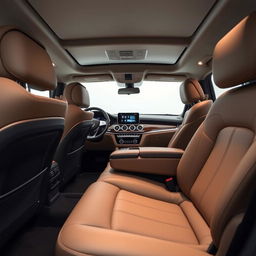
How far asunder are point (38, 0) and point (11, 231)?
164 centimetres

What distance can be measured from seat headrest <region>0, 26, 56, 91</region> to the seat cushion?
0.62 m

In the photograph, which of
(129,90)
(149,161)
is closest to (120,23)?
(149,161)

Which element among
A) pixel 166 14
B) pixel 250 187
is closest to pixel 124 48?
pixel 166 14

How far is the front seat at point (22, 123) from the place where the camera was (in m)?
1.02

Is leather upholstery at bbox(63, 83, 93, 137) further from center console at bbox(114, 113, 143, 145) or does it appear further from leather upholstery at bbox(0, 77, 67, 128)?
leather upholstery at bbox(0, 77, 67, 128)

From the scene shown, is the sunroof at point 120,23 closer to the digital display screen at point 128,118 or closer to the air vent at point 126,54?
the air vent at point 126,54

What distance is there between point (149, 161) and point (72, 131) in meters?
0.96

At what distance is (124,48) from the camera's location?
113 inches

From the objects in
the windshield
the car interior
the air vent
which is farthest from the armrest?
the windshield

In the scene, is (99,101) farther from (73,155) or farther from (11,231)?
(11,231)

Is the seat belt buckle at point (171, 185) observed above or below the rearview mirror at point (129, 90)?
below

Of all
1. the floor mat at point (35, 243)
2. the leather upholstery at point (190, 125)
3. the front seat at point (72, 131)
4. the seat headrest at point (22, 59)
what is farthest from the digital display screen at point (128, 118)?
the seat headrest at point (22, 59)

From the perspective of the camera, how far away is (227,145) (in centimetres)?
113

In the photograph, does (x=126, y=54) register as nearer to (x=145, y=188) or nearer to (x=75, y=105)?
(x=75, y=105)
